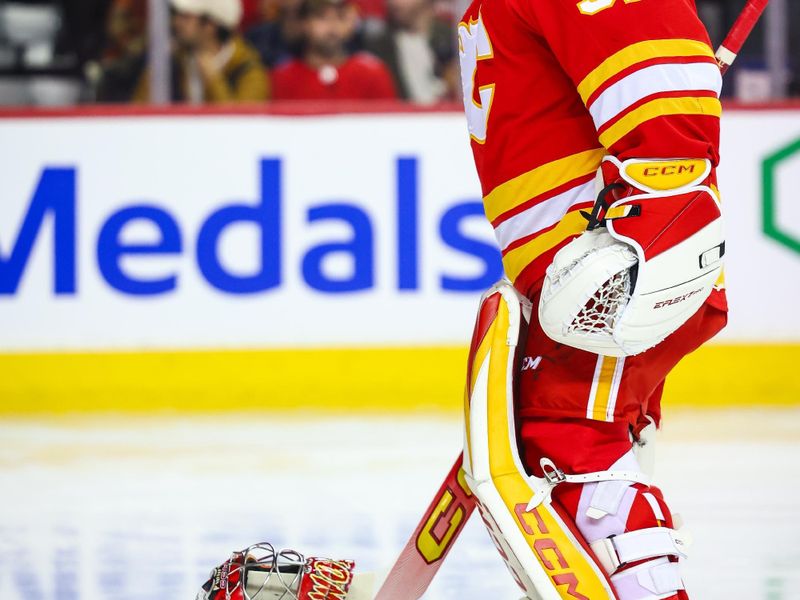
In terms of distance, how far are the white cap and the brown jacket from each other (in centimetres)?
6

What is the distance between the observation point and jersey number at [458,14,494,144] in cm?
150

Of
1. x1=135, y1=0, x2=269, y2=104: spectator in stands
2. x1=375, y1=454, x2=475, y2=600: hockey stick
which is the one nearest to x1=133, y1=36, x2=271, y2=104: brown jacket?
x1=135, y1=0, x2=269, y2=104: spectator in stands

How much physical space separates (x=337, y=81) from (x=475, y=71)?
2.90 meters

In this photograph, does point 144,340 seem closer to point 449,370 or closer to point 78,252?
point 78,252

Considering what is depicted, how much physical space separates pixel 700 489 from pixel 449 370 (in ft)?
4.36

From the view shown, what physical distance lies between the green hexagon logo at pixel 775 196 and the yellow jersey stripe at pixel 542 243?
2939 mm

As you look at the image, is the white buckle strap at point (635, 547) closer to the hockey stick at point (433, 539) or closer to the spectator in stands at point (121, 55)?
the hockey stick at point (433, 539)

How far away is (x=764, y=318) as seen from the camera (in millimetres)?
4270

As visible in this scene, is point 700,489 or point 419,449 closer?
point 700,489

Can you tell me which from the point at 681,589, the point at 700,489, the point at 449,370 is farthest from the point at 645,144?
the point at 449,370

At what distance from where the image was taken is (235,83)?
4.39 meters

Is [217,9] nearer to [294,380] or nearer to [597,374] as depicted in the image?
[294,380]

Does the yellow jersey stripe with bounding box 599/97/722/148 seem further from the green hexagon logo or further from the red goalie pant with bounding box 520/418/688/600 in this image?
the green hexagon logo

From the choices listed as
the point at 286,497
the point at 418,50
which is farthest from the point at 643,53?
the point at 418,50
